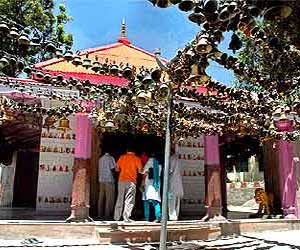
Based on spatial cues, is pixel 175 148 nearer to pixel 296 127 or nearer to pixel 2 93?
pixel 296 127

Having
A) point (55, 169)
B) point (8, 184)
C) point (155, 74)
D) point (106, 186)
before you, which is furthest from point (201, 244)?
point (8, 184)

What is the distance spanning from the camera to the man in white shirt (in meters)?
10.0

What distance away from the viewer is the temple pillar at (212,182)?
9383mm

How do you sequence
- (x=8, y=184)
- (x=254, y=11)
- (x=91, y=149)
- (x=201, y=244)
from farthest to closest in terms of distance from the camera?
(x=8, y=184), (x=91, y=149), (x=201, y=244), (x=254, y=11)

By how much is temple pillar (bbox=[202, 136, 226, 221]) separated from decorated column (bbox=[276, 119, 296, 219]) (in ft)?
6.46

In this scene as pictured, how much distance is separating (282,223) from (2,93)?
731 centimetres

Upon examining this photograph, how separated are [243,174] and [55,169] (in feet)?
67.2

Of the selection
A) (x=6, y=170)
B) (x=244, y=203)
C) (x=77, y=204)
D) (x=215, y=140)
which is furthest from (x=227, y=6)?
(x=244, y=203)

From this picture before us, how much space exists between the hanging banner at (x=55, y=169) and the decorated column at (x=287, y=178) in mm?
5578

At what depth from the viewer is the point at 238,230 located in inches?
364

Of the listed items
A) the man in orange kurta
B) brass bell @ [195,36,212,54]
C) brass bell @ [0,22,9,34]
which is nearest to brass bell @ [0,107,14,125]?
the man in orange kurta

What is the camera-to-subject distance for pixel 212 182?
960 cm

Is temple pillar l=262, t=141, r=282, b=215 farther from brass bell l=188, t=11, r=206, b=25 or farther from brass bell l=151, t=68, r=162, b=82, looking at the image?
brass bell l=188, t=11, r=206, b=25

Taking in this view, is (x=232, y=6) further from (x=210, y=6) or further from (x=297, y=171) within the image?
(x=297, y=171)
